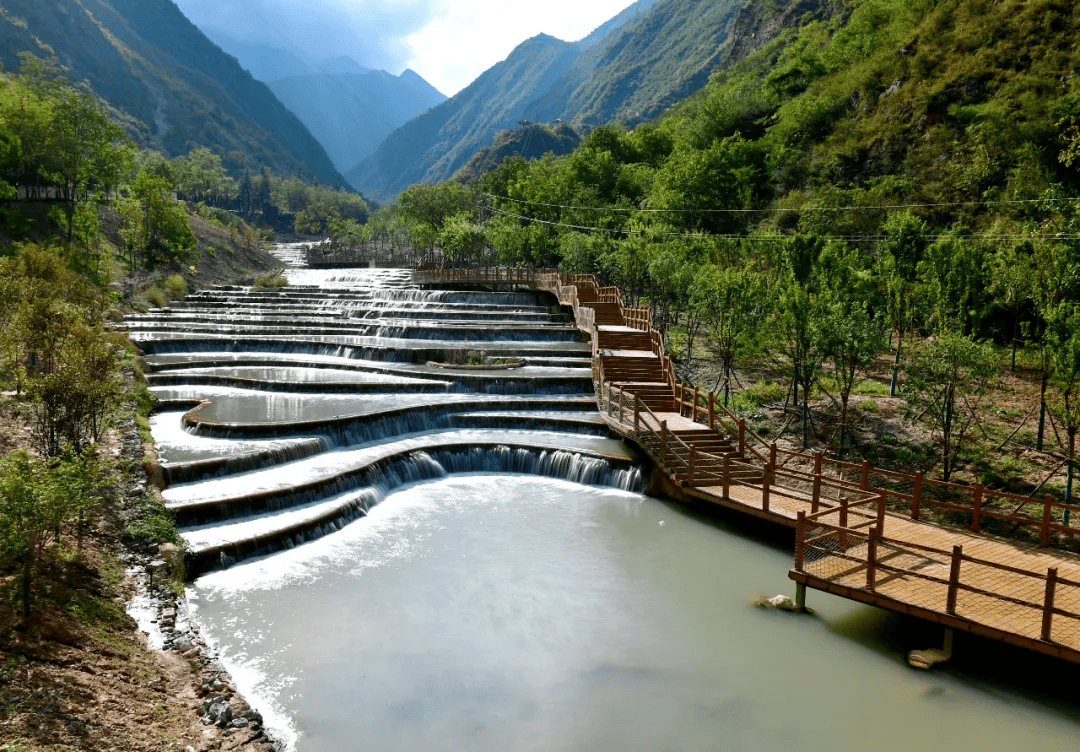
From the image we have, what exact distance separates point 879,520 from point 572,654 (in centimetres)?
637

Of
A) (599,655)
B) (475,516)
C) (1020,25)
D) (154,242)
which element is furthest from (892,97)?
(154,242)

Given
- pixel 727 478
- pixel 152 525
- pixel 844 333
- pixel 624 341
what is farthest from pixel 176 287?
pixel 844 333

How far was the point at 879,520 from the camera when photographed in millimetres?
13062

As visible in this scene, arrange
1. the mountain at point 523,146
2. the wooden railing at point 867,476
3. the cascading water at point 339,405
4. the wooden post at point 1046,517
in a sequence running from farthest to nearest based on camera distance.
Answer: the mountain at point 523,146
the cascading water at point 339,405
the wooden railing at point 867,476
the wooden post at point 1046,517

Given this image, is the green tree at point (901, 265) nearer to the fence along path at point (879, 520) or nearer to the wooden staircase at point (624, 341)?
the fence along path at point (879, 520)

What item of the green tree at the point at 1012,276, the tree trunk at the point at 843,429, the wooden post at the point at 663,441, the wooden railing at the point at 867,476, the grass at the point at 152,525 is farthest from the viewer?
the green tree at the point at 1012,276

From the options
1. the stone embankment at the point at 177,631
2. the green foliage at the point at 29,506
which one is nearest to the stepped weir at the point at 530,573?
the stone embankment at the point at 177,631

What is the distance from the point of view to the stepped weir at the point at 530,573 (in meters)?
10.3

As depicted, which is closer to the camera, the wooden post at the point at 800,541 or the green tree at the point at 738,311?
the wooden post at the point at 800,541

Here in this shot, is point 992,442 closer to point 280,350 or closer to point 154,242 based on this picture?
point 280,350

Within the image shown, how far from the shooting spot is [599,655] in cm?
1181

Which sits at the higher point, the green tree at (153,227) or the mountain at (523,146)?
the mountain at (523,146)

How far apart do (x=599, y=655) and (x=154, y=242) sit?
56100 mm

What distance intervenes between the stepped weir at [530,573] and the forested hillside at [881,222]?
13.1ft
